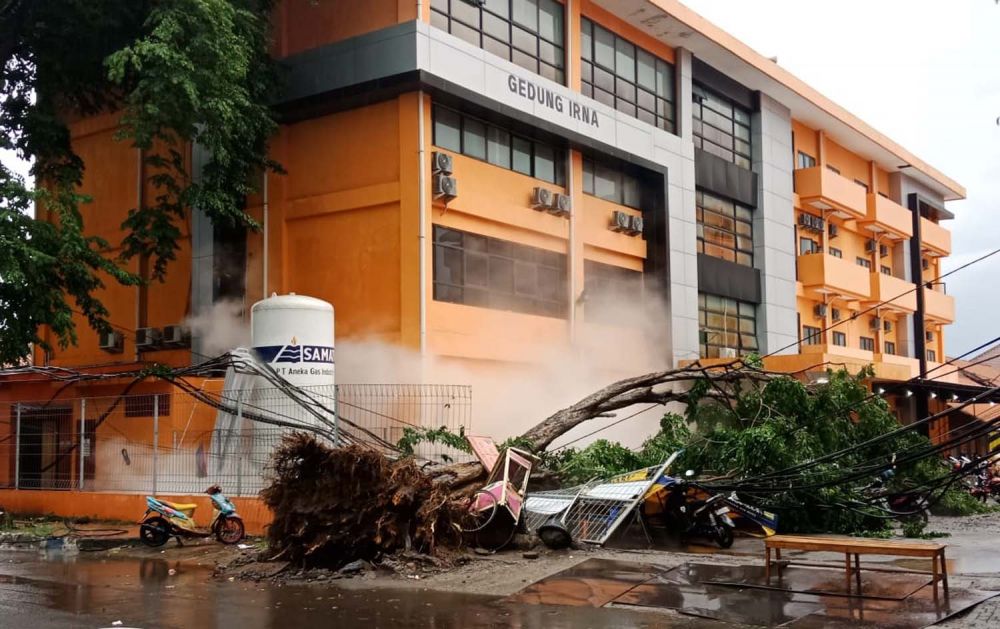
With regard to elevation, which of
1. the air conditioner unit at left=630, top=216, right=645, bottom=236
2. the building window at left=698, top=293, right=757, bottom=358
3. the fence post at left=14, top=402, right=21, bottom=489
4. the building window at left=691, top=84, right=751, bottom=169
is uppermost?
the building window at left=691, top=84, right=751, bottom=169

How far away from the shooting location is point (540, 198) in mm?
24391

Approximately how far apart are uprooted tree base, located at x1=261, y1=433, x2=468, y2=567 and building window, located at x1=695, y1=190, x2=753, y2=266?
64.4 ft

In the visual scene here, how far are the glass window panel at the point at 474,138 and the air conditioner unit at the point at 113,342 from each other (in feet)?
36.5

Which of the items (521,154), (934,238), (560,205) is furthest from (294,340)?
(934,238)

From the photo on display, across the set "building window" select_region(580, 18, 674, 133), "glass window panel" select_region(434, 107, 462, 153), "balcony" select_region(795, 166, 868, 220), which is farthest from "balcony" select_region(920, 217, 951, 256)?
"glass window panel" select_region(434, 107, 462, 153)

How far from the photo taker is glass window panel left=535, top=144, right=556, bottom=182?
25172 millimetres

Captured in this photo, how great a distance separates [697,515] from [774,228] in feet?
69.7

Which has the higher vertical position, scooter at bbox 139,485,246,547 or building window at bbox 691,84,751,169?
building window at bbox 691,84,751,169

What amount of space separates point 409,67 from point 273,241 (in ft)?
19.1

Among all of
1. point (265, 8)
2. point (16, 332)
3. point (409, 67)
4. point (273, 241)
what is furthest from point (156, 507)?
point (265, 8)

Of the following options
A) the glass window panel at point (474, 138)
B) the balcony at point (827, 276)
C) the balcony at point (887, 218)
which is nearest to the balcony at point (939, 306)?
the balcony at point (887, 218)

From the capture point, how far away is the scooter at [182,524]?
1622 cm

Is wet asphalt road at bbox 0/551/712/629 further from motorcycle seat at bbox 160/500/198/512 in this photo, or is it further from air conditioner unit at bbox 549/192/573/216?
air conditioner unit at bbox 549/192/573/216

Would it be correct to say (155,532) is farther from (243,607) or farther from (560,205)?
(560,205)
